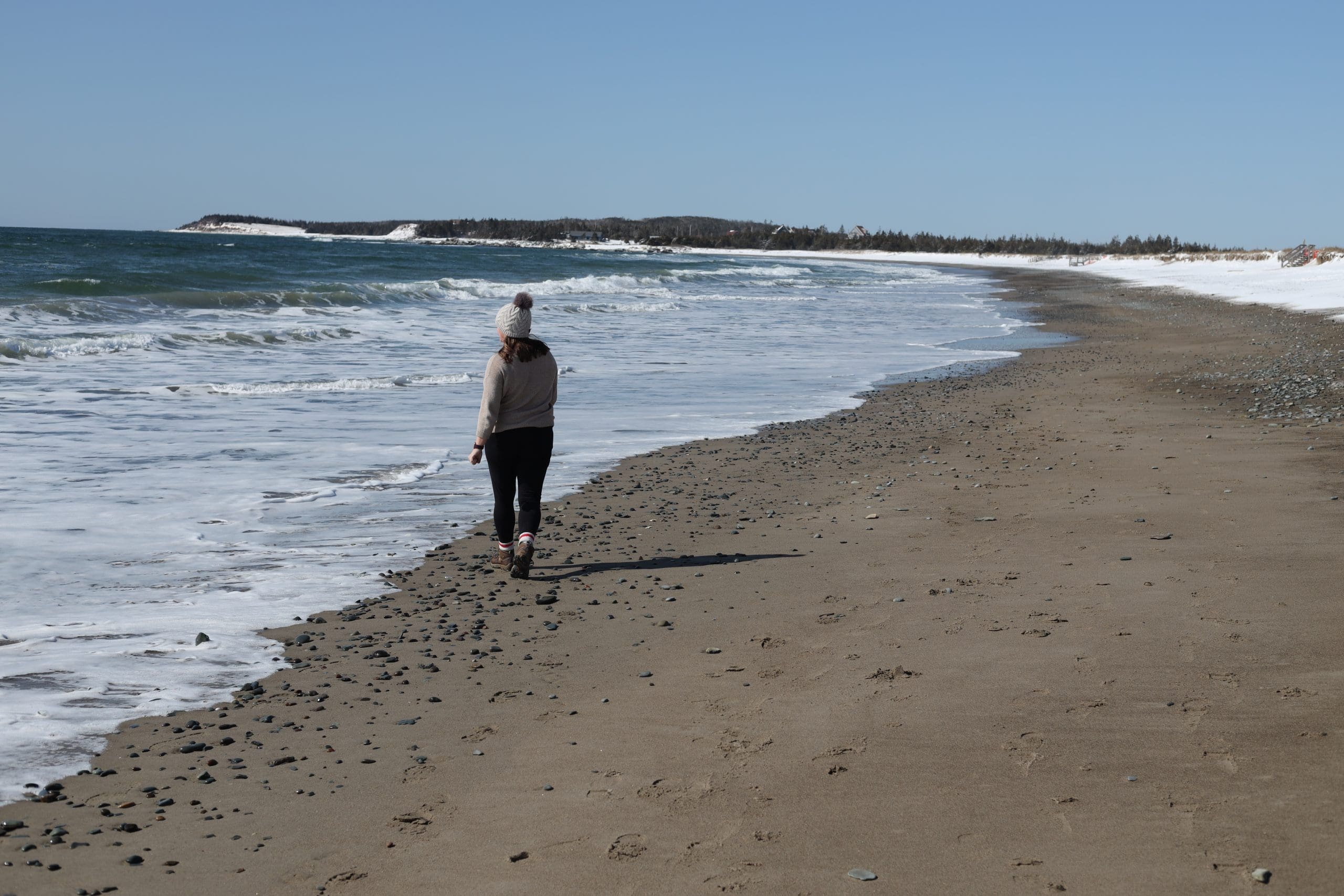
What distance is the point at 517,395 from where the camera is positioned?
6480 mm

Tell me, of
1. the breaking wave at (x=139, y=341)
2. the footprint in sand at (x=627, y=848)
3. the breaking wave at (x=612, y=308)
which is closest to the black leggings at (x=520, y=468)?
the footprint in sand at (x=627, y=848)

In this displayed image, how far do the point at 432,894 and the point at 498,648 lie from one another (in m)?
2.09

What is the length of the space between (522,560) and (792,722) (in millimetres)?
2459

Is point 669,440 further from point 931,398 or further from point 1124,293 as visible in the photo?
point 1124,293

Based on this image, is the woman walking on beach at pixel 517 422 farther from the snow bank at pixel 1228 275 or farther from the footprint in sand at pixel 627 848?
the snow bank at pixel 1228 275

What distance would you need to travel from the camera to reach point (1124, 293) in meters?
43.2

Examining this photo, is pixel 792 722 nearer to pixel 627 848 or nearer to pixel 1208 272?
pixel 627 848

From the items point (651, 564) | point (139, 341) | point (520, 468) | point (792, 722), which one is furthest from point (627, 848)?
point (139, 341)

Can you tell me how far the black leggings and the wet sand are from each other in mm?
363

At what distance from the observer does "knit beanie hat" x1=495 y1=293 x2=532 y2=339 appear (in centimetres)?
641

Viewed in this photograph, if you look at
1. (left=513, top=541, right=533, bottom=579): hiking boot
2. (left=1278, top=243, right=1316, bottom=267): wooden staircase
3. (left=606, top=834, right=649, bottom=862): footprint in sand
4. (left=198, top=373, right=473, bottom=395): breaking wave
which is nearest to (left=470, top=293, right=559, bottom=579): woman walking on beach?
(left=513, top=541, right=533, bottom=579): hiking boot

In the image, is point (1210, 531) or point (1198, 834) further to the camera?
point (1210, 531)

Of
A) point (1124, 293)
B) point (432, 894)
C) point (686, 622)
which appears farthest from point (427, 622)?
point (1124, 293)

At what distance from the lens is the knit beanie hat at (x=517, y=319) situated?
641cm
